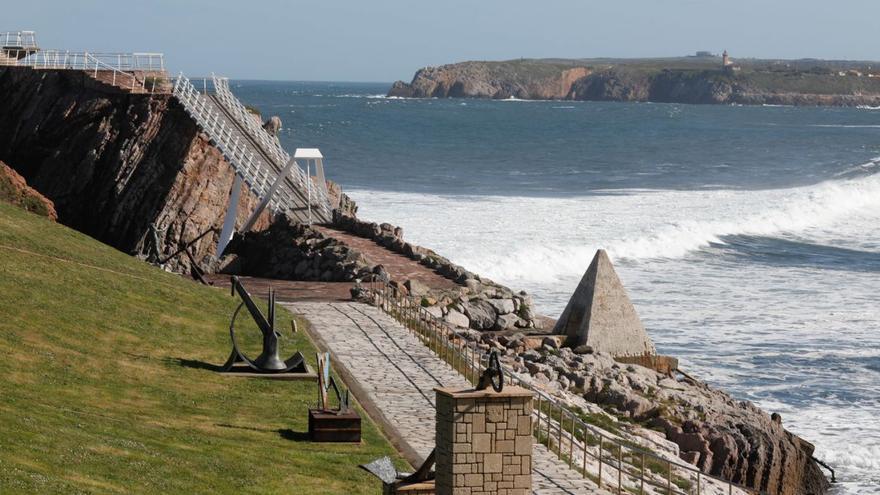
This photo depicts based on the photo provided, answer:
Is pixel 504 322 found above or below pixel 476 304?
below

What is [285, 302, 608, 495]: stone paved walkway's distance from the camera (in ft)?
70.8

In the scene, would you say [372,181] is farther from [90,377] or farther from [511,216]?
[90,377]

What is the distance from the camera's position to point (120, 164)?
4753 cm

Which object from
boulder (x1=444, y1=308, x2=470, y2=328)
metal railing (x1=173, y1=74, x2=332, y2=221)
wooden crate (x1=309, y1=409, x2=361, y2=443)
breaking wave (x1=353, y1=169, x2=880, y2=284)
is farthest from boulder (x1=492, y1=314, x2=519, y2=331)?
breaking wave (x1=353, y1=169, x2=880, y2=284)

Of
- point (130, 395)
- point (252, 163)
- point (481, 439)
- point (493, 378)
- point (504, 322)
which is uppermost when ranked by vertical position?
point (252, 163)

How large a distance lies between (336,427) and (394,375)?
5.07 m

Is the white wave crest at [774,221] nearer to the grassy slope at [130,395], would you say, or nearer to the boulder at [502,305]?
the boulder at [502,305]

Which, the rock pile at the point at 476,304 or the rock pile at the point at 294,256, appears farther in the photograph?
the rock pile at the point at 294,256

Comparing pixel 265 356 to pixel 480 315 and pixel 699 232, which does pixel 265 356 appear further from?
pixel 699 232

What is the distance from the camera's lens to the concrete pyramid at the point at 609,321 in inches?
1275

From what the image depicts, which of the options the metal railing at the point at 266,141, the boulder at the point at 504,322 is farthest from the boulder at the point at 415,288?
the metal railing at the point at 266,141

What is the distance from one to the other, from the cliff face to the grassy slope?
11057 mm

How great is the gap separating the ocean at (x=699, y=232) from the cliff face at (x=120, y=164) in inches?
405

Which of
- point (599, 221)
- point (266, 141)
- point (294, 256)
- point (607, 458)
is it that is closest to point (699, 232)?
point (599, 221)
